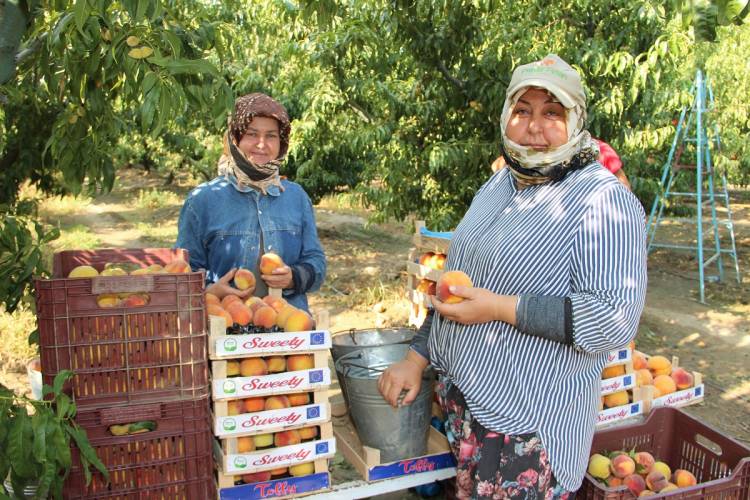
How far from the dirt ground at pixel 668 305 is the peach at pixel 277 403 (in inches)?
15.6

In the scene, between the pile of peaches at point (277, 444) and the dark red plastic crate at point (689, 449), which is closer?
the pile of peaches at point (277, 444)

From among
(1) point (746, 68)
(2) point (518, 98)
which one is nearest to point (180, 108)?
(2) point (518, 98)

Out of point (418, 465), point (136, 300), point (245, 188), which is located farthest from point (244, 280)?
point (418, 465)

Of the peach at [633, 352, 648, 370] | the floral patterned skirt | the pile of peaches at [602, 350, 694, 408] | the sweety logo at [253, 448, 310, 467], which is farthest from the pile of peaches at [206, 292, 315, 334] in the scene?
the peach at [633, 352, 648, 370]

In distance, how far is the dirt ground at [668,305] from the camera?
16.9 ft

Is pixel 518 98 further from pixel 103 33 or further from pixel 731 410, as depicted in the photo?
pixel 731 410

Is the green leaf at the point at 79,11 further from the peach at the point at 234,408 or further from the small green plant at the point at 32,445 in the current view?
the peach at the point at 234,408

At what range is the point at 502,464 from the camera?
1.88 m

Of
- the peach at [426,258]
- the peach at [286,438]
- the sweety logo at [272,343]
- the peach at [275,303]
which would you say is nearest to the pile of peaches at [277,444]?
the peach at [286,438]

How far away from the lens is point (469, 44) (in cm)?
545

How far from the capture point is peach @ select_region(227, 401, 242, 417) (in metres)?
2.24

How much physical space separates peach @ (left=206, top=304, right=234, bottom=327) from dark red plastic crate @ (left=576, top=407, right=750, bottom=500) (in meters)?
1.44

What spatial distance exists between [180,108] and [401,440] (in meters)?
1.41

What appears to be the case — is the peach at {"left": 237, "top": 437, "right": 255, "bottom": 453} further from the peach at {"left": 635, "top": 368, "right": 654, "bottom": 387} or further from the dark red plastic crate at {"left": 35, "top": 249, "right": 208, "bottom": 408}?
the peach at {"left": 635, "top": 368, "right": 654, "bottom": 387}
